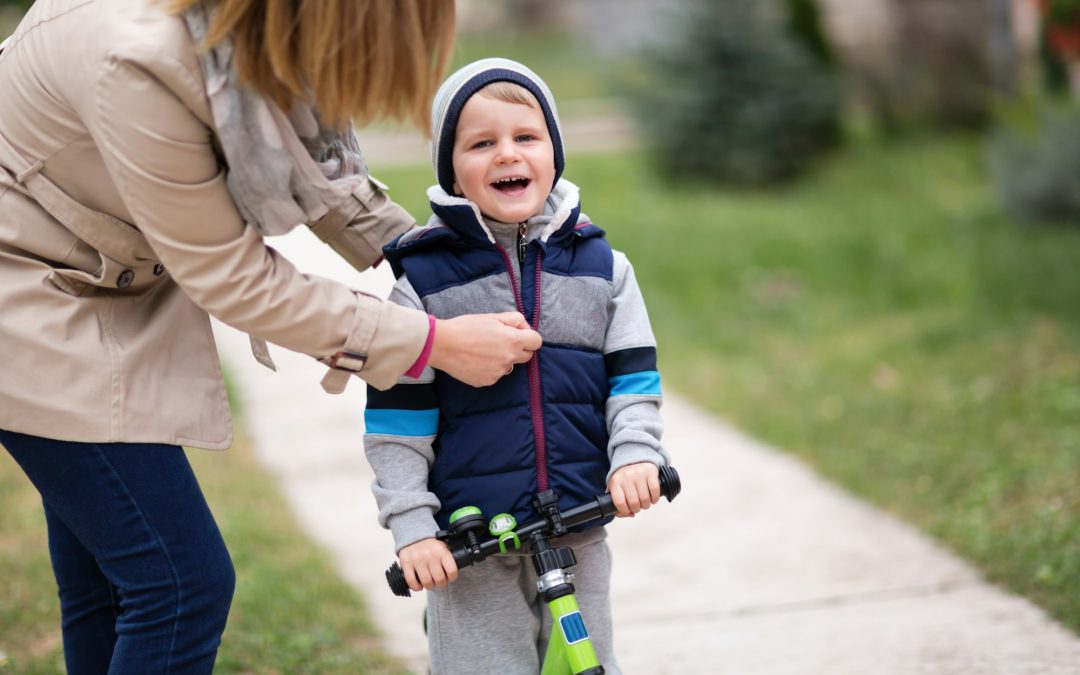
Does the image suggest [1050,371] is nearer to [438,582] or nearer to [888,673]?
[888,673]

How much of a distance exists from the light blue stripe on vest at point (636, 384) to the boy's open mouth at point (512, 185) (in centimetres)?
44

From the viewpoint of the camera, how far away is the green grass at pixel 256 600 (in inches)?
141

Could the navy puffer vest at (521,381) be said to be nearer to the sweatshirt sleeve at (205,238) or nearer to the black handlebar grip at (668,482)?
the black handlebar grip at (668,482)

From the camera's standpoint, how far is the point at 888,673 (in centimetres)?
331

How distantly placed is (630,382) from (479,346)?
1.31ft

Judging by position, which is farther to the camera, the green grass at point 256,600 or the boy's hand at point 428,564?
the green grass at point 256,600

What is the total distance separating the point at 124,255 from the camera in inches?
87.3

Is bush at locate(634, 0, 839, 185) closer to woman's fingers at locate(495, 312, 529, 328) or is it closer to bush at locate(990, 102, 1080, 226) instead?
bush at locate(990, 102, 1080, 226)

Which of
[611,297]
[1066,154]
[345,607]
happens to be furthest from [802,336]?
[611,297]

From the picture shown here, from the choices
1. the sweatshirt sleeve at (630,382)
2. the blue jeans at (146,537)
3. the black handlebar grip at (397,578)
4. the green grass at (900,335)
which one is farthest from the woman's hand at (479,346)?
the green grass at (900,335)

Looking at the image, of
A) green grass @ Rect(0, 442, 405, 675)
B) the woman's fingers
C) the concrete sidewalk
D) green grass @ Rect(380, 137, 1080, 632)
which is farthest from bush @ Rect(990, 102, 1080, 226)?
the woman's fingers

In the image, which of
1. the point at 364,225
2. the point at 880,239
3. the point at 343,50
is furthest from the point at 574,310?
the point at 880,239

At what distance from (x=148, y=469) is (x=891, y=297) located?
5.71 m

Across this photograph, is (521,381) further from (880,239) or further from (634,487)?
(880,239)
